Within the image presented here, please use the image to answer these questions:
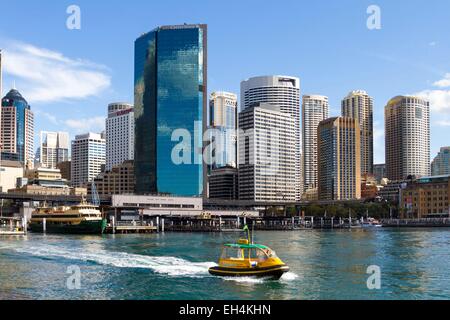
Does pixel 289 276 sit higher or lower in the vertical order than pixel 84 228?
higher

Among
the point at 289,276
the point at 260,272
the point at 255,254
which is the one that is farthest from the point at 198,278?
the point at 289,276

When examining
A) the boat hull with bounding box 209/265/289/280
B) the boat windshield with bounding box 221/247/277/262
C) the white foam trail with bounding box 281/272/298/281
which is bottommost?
the white foam trail with bounding box 281/272/298/281

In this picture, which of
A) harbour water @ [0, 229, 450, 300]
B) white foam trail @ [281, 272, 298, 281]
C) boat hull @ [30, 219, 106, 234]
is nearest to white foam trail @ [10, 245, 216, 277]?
harbour water @ [0, 229, 450, 300]

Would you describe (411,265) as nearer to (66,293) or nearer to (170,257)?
(170,257)

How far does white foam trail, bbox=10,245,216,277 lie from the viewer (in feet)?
191

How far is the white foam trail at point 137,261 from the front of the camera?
58281mm

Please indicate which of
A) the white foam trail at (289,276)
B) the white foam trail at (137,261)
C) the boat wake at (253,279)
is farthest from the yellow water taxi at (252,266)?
the white foam trail at (137,261)

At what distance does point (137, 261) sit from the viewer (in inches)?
2625

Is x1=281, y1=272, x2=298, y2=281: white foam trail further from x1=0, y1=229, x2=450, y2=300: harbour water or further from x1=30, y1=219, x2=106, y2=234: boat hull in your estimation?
x1=30, y1=219, x2=106, y2=234: boat hull

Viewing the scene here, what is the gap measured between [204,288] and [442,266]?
31.0m

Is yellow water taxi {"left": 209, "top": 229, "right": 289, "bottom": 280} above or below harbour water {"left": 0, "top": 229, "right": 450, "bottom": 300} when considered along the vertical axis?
above

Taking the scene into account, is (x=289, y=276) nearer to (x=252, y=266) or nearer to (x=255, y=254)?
(x=255, y=254)

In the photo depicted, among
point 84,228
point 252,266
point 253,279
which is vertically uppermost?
point 252,266
